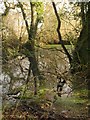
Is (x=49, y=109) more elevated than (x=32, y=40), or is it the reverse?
(x=32, y=40)

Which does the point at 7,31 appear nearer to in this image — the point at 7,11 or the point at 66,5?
the point at 7,11

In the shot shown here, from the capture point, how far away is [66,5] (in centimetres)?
182

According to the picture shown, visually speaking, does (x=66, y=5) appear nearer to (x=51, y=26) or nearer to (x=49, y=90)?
(x=51, y=26)

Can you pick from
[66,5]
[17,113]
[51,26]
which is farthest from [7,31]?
[17,113]

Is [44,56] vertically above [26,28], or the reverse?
[26,28]

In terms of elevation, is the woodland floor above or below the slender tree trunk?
below

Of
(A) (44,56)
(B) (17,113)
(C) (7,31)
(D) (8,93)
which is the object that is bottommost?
(B) (17,113)

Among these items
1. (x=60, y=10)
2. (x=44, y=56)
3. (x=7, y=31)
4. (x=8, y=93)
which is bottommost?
(x=8, y=93)

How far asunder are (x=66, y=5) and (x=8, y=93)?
65 cm

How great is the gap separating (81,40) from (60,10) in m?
0.22

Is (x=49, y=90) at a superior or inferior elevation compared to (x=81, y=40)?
inferior

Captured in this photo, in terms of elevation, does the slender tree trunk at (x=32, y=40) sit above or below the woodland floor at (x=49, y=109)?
above

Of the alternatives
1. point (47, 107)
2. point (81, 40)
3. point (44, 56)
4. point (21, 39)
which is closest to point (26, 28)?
point (21, 39)

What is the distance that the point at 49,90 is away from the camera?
183cm
